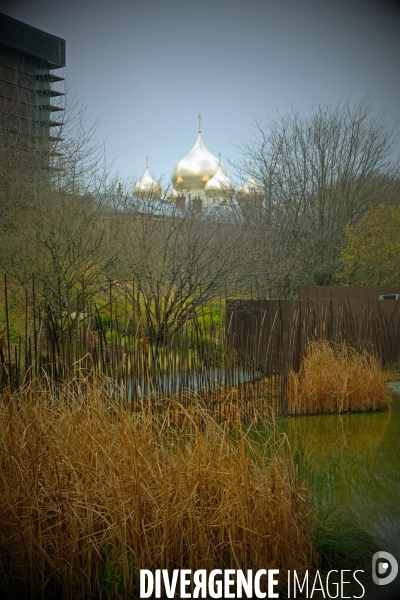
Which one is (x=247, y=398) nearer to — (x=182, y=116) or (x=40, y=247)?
(x=40, y=247)

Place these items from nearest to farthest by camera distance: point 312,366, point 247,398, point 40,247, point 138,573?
point 138,573
point 247,398
point 312,366
point 40,247

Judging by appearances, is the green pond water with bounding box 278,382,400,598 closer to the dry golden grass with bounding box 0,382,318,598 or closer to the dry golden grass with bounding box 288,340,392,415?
the dry golden grass with bounding box 288,340,392,415

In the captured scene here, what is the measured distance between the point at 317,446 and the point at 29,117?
510cm

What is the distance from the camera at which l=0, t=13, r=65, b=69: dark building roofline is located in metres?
7.52

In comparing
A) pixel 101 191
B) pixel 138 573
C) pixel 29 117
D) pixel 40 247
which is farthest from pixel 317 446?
pixel 29 117

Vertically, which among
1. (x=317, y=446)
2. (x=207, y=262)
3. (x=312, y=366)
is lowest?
(x=317, y=446)

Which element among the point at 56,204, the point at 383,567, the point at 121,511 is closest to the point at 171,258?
the point at 56,204

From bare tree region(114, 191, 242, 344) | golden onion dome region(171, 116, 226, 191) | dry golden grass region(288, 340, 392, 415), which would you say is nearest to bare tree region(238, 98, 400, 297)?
bare tree region(114, 191, 242, 344)

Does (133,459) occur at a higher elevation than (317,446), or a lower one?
higher

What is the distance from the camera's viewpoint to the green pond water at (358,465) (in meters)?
2.88

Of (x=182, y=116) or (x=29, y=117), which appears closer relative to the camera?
(x=29, y=117)

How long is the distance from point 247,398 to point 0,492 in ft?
9.01

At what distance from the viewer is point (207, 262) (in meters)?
7.63

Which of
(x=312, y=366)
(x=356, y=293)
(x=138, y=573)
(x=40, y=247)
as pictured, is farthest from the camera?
(x=356, y=293)
